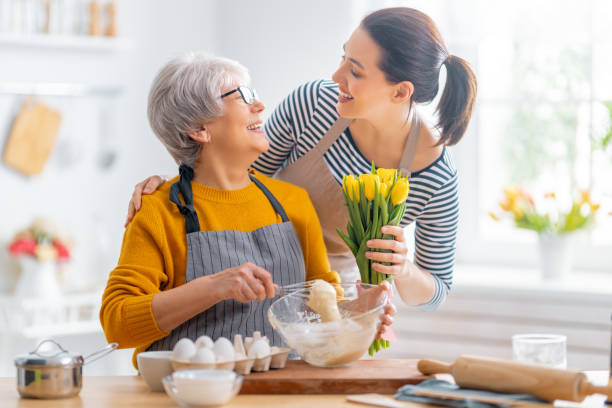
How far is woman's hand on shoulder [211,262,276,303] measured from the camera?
1.45 m

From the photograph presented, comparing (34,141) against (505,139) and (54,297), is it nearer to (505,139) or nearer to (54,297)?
(54,297)

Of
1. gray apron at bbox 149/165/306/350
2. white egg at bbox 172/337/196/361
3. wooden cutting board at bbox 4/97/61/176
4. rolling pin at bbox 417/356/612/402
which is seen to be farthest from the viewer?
wooden cutting board at bbox 4/97/61/176

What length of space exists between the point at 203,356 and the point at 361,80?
32.6 inches

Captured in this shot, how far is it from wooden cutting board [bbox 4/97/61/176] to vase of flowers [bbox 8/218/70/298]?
10.5 inches

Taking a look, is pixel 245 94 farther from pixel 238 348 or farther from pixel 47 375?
pixel 47 375

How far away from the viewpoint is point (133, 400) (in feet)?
4.45

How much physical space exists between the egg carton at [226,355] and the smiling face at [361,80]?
67 centimetres

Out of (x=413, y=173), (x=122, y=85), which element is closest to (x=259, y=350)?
(x=413, y=173)

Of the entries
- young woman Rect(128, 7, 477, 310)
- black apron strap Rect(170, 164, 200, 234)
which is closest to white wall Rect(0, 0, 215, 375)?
young woman Rect(128, 7, 477, 310)

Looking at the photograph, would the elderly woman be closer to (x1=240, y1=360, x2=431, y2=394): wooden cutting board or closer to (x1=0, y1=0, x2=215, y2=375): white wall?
(x1=240, y1=360, x2=431, y2=394): wooden cutting board

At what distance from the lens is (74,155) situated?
337cm

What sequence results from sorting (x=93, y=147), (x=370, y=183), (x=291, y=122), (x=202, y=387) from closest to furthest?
1. (x=202, y=387)
2. (x=370, y=183)
3. (x=291, y=122)
4. (x=93, y=147)

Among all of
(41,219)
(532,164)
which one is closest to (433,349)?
(532,164)

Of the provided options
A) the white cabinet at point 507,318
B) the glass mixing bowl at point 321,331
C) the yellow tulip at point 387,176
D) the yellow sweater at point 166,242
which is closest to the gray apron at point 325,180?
the yellow sweater at point 166,242
